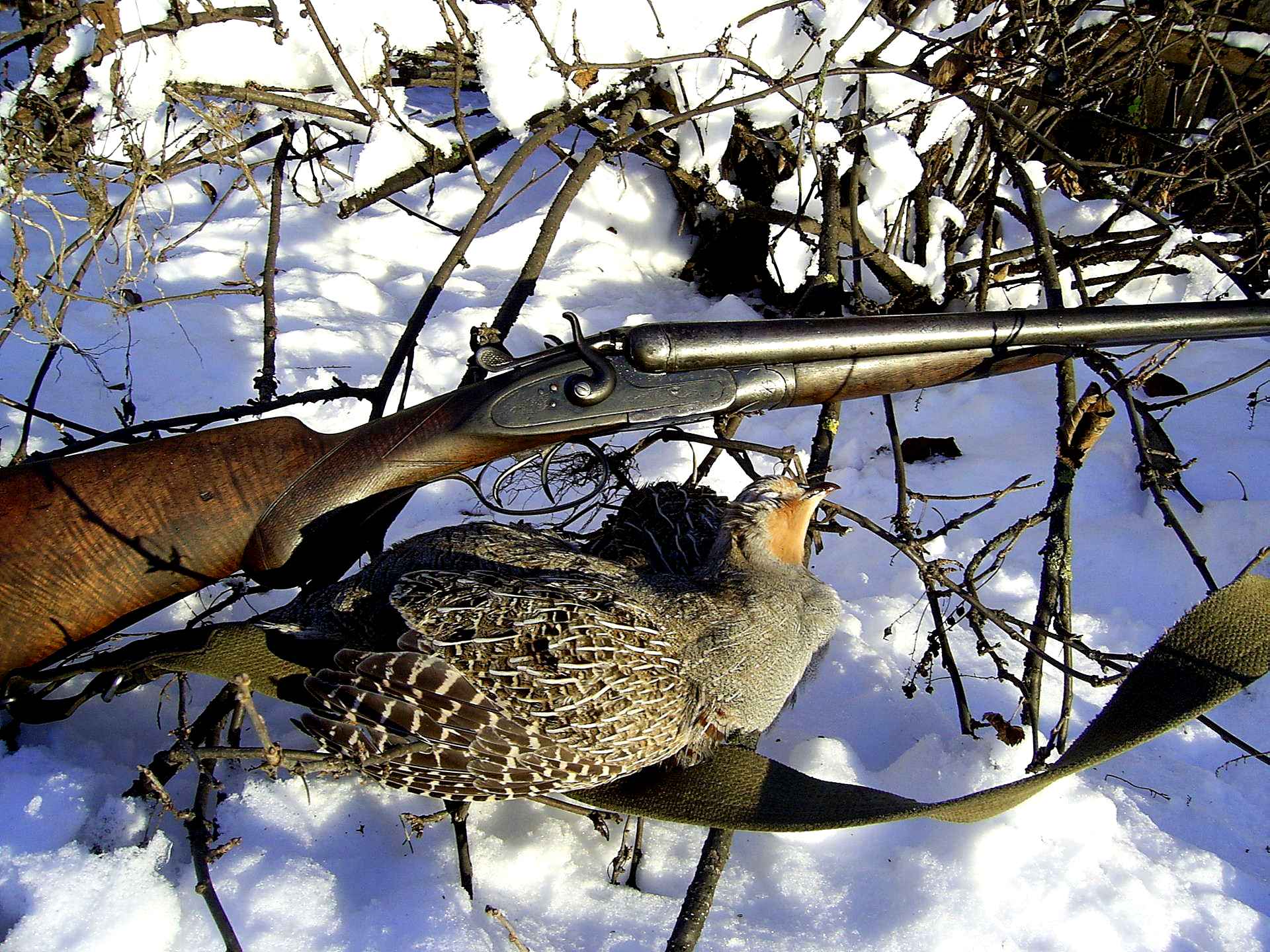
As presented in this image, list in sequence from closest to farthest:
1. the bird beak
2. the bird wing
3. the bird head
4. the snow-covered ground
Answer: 1. the bird wing
2. the snow-covered ground
3. the bird head
4. the bird beak

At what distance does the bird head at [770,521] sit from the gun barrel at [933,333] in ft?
1.36

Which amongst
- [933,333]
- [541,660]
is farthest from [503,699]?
[933,333]

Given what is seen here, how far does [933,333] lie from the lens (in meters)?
2.96

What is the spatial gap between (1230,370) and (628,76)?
343 centimetres

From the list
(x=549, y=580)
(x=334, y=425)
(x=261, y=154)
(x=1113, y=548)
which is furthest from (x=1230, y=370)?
(x=261, y=154)

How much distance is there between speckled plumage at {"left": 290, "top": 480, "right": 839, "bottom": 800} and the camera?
85.6 inches

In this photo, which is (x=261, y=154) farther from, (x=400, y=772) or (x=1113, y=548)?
(x=1113, y=548)

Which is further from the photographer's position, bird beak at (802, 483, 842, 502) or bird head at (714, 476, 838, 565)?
bird beak at (802, 483, 842, 502)

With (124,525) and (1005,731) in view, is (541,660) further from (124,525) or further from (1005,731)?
(1005,731)

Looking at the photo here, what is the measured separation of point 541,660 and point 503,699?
0.42ft

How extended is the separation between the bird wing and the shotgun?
2.15 feet

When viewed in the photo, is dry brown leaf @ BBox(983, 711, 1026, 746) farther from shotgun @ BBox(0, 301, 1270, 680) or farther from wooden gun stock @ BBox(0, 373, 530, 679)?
wooden gun stock @ BBox(0, 373, 530, 679)

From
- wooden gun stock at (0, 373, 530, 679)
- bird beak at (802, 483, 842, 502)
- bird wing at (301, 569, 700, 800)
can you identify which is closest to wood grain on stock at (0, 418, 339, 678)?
wooden gun stock at (0, 373, 530, 679)

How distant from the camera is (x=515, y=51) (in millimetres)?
3926
